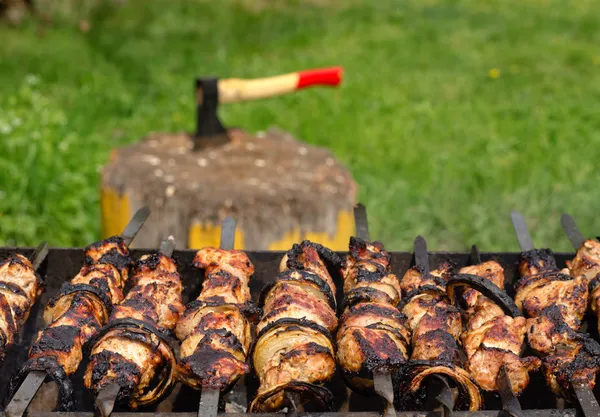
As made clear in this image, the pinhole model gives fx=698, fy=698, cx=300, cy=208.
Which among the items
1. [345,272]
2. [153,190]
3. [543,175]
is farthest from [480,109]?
[345,272]

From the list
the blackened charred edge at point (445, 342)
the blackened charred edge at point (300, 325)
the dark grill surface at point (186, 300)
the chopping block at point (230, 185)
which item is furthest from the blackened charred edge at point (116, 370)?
the chopping block at point (230, 185)

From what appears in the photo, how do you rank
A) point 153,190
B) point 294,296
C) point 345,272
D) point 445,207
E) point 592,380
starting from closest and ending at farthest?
point 592,380, point 294,296, point 345,272, point 153,190, point 445,207

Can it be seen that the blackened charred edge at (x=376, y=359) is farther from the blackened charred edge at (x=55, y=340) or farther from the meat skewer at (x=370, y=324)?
the blackened charred edge at (x=55, y=340)

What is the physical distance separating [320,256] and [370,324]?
504 millimetres

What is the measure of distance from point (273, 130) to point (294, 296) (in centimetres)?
322

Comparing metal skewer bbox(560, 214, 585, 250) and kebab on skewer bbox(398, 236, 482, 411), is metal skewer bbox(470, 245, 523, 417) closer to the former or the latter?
kebab on skewer bbox(398, 236, 482, 411)

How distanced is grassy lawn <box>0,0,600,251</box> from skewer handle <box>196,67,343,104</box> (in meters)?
1.56

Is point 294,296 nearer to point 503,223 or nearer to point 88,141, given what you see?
point 503,223

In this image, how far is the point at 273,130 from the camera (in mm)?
5402

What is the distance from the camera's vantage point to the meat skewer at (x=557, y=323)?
6.88 ft

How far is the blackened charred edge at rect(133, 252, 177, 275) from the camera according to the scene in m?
2.54

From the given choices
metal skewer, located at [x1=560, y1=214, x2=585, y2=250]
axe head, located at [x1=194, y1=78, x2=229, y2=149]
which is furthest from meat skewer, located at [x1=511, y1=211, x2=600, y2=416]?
axe head, located at [x1=194, y1=78, x2=229, y2=149]

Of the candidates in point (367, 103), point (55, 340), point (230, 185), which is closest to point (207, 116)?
point (230, 185)

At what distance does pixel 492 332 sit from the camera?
7.38 feet
